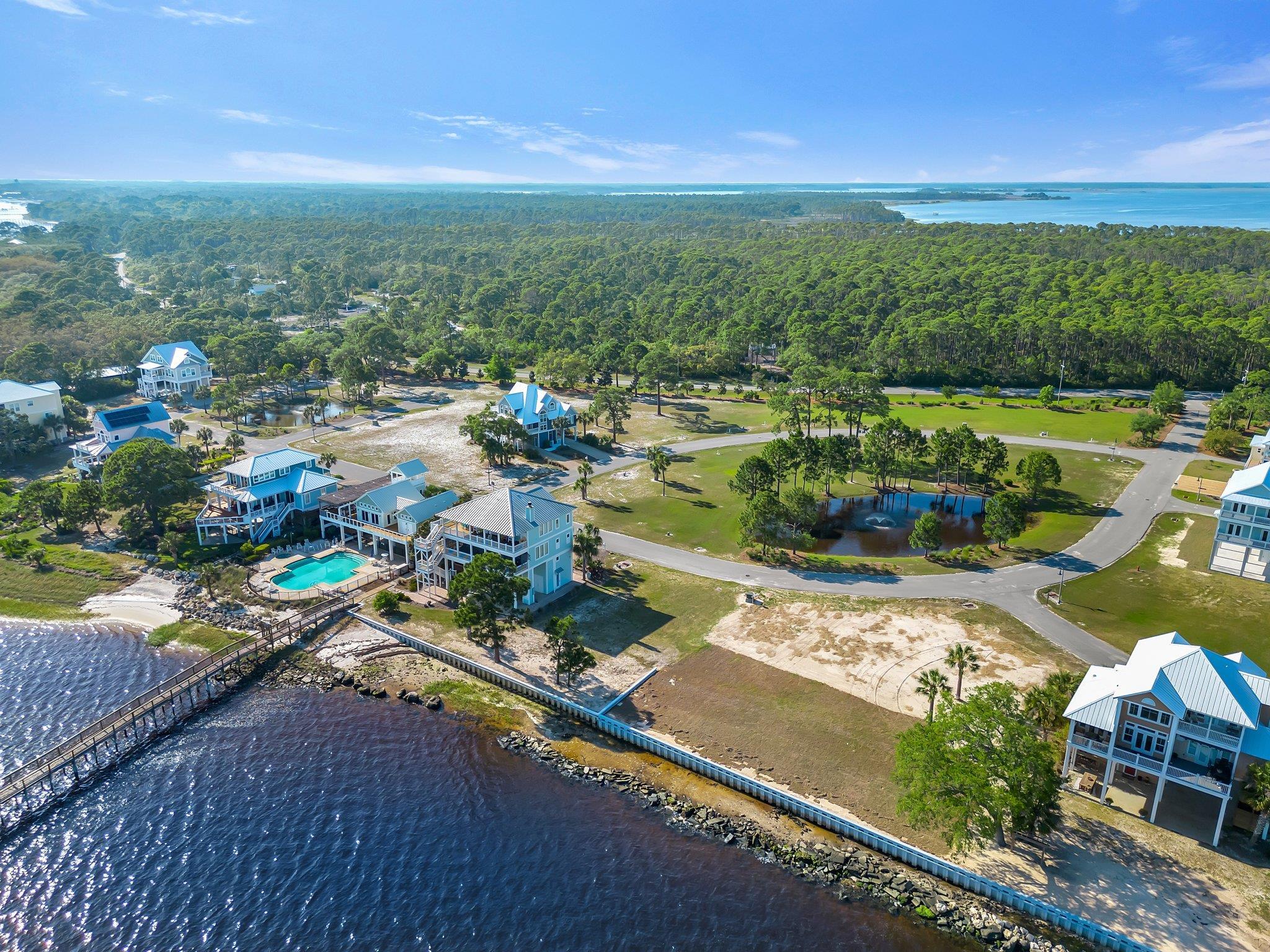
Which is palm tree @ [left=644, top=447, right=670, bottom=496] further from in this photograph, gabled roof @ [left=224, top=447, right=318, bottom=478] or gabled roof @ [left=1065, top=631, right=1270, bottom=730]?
gabled roof @ [left=1065, top=631, right=1270, bottom=730]

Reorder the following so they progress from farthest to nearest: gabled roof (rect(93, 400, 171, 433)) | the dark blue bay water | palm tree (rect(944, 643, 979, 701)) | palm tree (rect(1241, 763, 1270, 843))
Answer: gabled roof (rect(93, 400, 171, 433)) → palm tree (rect(944, 643, 979, 701)) → palm tree (rect(1241, 763, 1270, 843)) → the dark blue bay water

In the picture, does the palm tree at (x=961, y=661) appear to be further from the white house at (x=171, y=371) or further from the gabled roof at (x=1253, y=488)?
the white house at (x=171, y=371)

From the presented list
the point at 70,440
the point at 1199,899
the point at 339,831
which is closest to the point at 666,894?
the point at 339,831

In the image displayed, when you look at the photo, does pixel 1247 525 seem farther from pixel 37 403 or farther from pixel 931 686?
pixel 37 403

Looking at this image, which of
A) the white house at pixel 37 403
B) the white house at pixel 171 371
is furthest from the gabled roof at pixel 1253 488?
the white house at pixel 171 371

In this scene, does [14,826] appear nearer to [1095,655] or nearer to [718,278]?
[1095,655]

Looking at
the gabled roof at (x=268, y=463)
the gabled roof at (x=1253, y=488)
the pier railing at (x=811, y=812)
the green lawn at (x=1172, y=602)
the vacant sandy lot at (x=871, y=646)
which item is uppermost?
the gabled roof at (x=1253, y=488)

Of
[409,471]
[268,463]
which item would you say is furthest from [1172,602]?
[268,463]

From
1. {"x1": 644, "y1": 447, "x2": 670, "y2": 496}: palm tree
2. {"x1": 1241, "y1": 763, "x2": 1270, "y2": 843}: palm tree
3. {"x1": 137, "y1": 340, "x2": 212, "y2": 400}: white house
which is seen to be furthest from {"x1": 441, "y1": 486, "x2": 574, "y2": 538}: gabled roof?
{"x1": 137, "y1": 340, "x2": 212, "y2": 400}: white house
